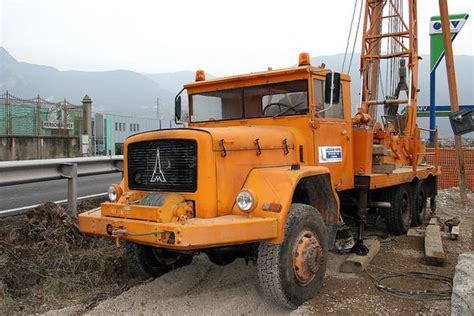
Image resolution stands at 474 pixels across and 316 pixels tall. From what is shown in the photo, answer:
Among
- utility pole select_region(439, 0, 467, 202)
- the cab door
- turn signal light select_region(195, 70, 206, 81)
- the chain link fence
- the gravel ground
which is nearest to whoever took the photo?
the gravel ground

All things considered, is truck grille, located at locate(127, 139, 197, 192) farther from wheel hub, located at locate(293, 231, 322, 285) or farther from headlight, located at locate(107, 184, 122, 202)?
wheel hub, located at locate(293, 231, 322, 285)

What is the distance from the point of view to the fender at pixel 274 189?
4.23m

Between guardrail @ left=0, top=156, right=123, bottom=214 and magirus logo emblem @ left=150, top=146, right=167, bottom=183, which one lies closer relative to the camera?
magirus logo emblem @ left=150, top=146, right=167, bottom=183

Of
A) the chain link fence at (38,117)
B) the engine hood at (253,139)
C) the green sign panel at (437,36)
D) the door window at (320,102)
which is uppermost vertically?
the green sign panel at (437,36)

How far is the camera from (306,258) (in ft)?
14.9

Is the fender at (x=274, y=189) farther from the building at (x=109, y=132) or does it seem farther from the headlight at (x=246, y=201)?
the building at (x=109, y=132)

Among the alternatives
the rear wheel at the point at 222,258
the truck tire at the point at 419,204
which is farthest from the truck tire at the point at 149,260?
the truck tire at the point at 419,204

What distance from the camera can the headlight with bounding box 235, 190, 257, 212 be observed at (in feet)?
13.9

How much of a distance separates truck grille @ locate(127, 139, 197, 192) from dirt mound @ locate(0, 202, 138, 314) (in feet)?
4.04

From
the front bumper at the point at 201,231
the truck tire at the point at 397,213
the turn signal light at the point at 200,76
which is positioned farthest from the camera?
the truck tire at the point at 397,213

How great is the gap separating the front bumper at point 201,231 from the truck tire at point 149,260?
38.3 inches

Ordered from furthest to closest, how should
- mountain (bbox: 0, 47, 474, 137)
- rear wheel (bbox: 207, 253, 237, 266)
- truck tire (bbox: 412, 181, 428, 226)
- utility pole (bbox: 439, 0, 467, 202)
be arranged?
mountain (bbox: 0, 47, 474, 137)
utility pole (bbox: 439, 0, 467, 202)
truck tire (bbox: 412, 181, 428, 226)
rear wheel (bbox: 207, 253, 237, 266)

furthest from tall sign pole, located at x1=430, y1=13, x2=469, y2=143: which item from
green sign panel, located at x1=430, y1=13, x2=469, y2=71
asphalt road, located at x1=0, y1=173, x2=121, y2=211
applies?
asphalt road, located at x1=0, y1=173, x2=121, y2=211

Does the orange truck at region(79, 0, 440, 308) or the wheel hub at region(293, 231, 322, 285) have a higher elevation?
the orange truck at region(79, 0, 440, 308)
